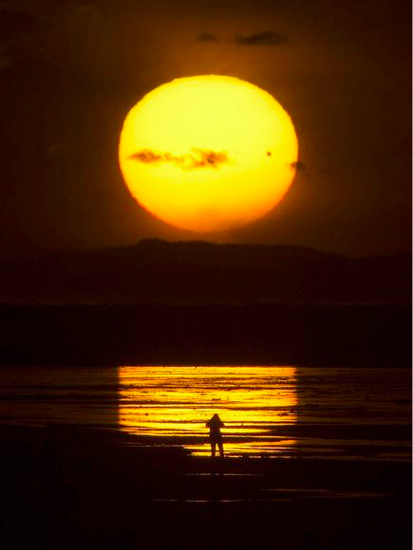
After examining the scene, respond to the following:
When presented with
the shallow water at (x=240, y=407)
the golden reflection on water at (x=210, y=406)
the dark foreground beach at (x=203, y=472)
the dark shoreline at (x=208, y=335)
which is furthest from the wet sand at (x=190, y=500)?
the dark shoreline at (x=208, y=335)

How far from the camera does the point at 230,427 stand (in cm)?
4588

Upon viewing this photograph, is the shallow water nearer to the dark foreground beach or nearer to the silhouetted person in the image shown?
the dark foreground beach

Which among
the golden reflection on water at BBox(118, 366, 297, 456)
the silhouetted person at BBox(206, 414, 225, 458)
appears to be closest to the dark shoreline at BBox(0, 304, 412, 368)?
the golden reflection on water at BBox(118, 366, 297, 456)

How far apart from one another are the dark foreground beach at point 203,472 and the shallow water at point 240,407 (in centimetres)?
8

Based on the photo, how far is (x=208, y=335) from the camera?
126 metres

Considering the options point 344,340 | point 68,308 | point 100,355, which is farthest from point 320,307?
point 100,355

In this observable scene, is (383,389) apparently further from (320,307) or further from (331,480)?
(320,307)

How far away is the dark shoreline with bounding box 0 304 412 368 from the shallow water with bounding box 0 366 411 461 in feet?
60.9

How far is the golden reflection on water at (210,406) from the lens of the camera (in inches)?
1679

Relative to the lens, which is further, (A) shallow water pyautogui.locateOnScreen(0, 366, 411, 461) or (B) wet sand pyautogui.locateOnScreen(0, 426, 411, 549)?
(A) shallow water pyautogui.locateOnScreen(0, 366, 411, 461)

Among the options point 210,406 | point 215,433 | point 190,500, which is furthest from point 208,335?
point 190,500

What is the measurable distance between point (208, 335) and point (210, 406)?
7291 cm

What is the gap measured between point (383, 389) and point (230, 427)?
17239 mm

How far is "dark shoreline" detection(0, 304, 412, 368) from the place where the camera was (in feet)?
324
